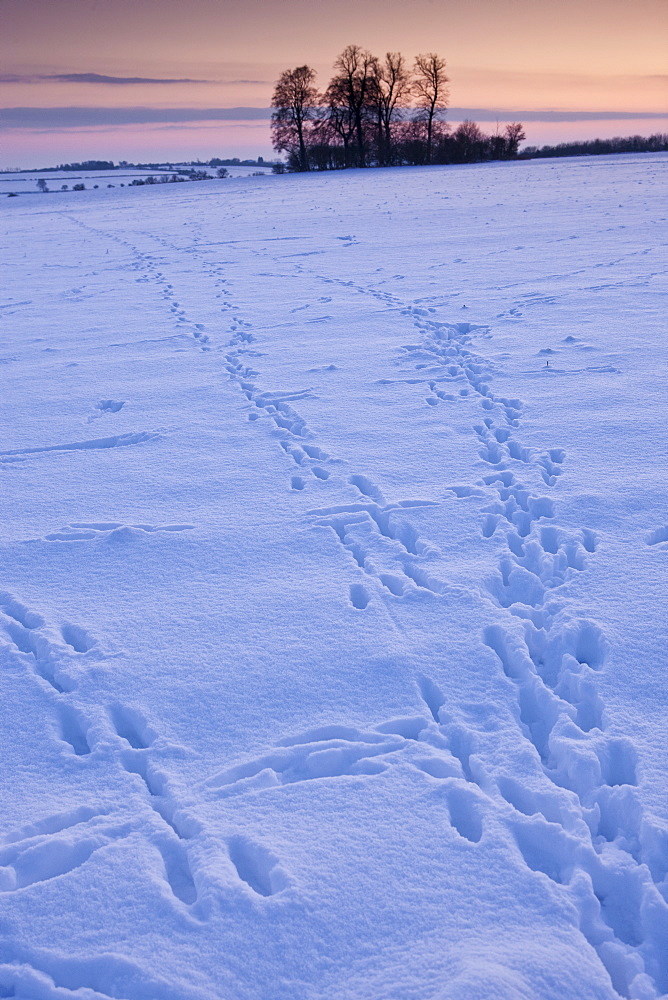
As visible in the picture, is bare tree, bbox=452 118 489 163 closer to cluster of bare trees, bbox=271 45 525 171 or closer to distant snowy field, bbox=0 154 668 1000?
cluster of bare trees, bbox=271 45 525 171

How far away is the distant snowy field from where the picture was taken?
6.73 feet

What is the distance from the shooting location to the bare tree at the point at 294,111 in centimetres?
4547

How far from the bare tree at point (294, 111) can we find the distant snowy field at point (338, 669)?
45.7 metres

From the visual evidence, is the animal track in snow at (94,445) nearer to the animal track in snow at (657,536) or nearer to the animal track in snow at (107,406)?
the animal track in snow at (107,406)

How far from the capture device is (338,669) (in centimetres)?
303

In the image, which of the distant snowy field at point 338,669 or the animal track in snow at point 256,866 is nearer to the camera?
the distant snowy field at point 338,669

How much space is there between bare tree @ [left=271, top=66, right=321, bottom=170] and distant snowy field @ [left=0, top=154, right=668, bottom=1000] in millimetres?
45743

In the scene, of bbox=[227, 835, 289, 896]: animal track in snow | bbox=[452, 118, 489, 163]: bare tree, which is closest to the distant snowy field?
bbox=[227, 835, 289, 896]: animal track in snow

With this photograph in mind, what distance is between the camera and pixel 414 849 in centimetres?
228

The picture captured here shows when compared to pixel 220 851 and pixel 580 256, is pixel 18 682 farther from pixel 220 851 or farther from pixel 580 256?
pixel 580 256

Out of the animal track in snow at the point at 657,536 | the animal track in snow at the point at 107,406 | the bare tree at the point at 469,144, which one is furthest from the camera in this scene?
the bare tree at the point at 469,144

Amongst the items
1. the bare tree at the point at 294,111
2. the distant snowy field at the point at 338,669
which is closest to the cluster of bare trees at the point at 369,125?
the bare tree at the point at 294,111

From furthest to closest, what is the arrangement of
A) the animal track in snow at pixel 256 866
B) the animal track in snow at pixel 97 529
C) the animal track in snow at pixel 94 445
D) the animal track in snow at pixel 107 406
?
the animal track in snow at pixel 107 406 → the animal track in snow at pixel 94 445 → the animal track in snow at pixel 97 529 → the animal track in snow at pixel 256 866

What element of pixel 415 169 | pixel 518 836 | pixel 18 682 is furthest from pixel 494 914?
pixel 415 169
